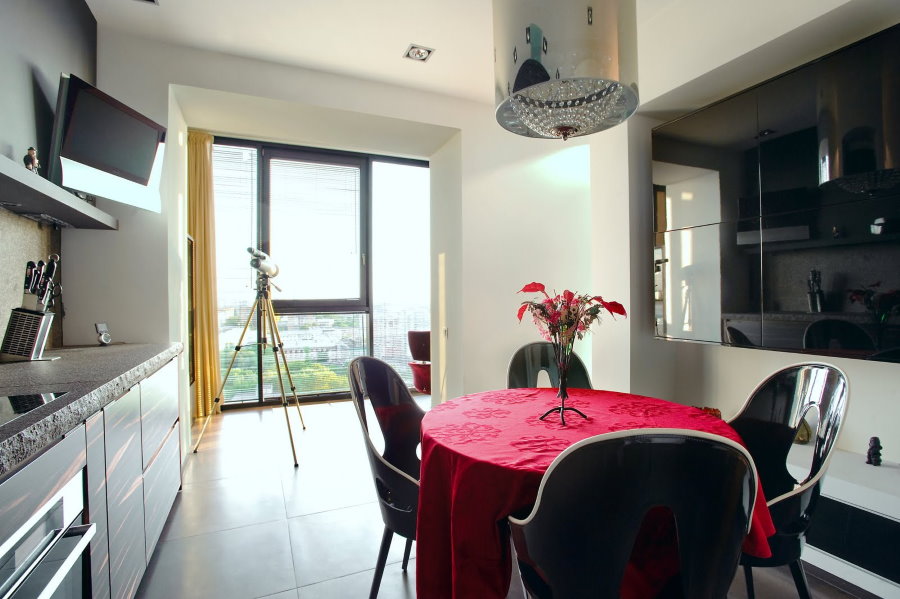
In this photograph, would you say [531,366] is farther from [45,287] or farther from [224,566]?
[45,287]

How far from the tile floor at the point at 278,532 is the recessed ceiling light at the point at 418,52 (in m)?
2.85

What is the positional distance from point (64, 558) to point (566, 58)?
1.89 meters

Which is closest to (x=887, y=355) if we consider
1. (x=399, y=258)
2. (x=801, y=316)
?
(x=801, y=316)

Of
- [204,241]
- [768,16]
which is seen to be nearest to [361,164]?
[204,241]

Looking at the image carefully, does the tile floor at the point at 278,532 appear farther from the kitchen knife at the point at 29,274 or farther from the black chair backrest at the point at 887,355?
the kitchen knife at the point at 29,274

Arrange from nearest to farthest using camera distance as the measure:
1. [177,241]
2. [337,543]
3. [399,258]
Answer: [337,543]
[177,241]
[399,258]

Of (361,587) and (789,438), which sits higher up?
(789,438)

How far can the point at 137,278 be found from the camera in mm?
2744

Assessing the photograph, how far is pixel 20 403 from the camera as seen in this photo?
1094 millimetres

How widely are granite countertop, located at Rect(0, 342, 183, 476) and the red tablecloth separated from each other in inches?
37.2

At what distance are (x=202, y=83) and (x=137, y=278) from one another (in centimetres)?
132

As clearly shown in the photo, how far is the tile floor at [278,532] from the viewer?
188 centimetres

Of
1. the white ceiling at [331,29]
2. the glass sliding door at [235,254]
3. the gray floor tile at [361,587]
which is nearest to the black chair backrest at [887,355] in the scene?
the gray floor tile at [361,587]

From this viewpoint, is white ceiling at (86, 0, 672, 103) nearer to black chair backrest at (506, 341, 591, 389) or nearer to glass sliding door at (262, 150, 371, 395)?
black chair backrest at (506, 341, 591, 389)
